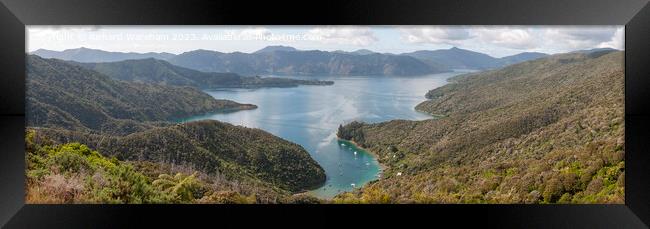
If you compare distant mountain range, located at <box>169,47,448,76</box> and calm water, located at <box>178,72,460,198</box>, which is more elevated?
distant mountain range, located at <box>169,47,448,76</box>

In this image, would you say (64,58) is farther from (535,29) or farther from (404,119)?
(535,29)

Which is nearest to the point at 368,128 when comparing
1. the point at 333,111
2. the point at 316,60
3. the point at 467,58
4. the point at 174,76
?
the point at 333,111

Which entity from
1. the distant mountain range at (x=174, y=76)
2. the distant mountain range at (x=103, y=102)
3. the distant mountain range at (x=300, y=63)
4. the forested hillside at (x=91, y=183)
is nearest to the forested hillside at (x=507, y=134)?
the distant mountain range at (x=300, y=63)

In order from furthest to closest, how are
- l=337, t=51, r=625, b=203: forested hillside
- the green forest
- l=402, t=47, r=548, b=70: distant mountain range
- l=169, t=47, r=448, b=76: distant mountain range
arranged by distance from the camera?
l=402, t=47, r=548, b=70: distant mountain range
l=169, t=47, r=448, b=76: distant mountain range
the green forest
l=337, t=51, r=625, b=203: forested hillside

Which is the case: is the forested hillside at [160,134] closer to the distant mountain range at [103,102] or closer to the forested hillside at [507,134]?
the distant mountain range at [103,102]

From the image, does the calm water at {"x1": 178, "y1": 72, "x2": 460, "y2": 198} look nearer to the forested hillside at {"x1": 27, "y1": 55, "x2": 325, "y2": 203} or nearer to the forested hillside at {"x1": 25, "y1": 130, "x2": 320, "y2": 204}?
the forested hillside at {"x1": 27, "y1": 55, "x2": 325, "y2": 203}

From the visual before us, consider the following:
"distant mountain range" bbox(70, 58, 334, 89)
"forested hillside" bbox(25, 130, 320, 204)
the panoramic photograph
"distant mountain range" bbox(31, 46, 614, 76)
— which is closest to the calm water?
the panoramic photograph
